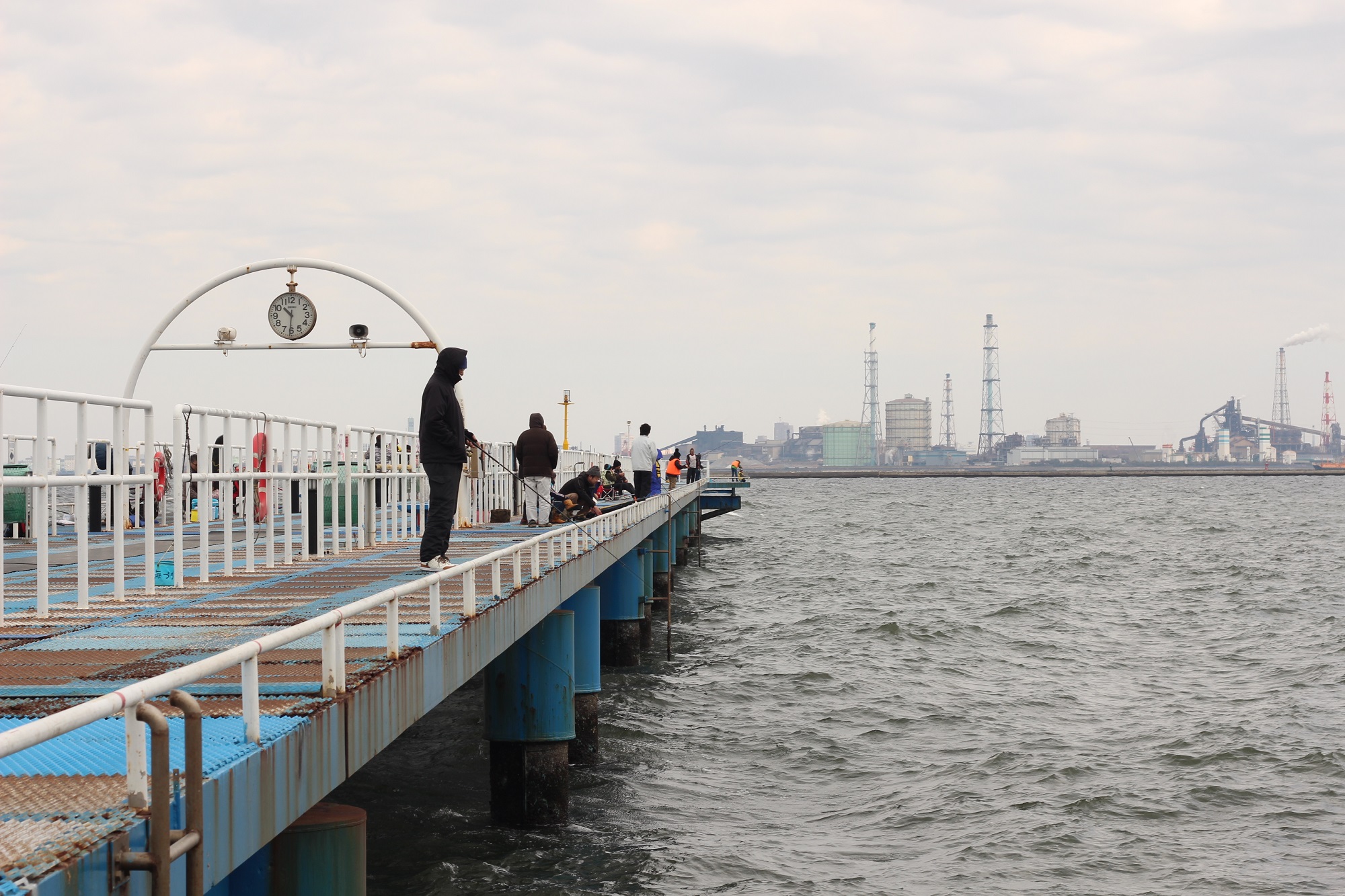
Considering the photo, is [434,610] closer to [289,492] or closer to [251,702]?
[251,702]

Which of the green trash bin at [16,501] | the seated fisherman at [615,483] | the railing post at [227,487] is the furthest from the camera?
the seated fisherman at [615,483]

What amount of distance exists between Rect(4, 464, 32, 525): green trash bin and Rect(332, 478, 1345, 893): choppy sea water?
6.40 meters

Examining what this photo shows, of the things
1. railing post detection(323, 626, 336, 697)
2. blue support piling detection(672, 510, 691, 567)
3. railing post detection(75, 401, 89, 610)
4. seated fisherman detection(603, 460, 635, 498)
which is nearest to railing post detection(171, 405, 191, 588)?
railing post detection(75, 401, 89, 610)

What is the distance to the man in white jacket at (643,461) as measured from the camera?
83.8 feet

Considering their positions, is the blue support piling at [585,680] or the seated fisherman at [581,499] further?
the seated fisherman at [581,499]

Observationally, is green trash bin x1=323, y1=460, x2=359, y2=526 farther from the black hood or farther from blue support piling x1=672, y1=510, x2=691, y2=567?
blue support piling x1=672, y1=510, x2=691, y2=567

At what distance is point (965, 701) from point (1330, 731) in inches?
208

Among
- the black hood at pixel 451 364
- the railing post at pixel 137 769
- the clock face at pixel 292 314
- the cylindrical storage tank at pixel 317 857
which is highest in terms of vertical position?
the clock face at pixel 292 314

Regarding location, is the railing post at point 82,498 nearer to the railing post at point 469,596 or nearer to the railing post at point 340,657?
the railing post at point 469,596

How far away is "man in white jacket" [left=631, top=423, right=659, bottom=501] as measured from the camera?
25547 mm

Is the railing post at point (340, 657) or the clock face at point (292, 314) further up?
the clock face at point (292, 314)

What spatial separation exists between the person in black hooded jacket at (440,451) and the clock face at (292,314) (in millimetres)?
8898

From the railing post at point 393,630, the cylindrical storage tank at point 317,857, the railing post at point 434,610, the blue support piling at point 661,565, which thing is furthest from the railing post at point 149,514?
the blue support piling at point 661,565

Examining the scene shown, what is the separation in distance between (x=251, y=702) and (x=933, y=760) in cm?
1337
